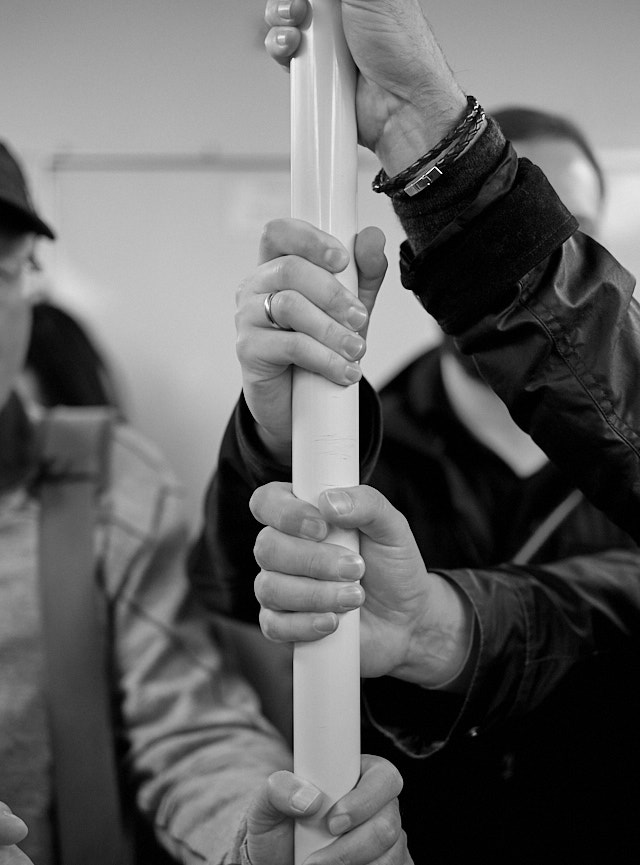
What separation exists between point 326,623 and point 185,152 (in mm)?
1032

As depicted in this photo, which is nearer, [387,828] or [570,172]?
[387,828]

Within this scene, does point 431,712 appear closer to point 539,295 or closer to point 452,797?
point 452,797

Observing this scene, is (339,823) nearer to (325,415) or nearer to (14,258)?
(325,415)

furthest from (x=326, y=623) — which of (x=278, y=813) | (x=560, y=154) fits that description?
(x=560, y=154)

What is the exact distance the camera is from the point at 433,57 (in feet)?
1.54

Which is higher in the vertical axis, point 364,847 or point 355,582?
point 355,582

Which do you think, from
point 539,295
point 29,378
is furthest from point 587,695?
point 29,378

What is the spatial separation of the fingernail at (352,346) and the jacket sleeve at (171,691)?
1.60ft

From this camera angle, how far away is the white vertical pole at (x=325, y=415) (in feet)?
1.47

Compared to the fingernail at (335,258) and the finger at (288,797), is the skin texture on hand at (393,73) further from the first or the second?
the finger at (288,797)

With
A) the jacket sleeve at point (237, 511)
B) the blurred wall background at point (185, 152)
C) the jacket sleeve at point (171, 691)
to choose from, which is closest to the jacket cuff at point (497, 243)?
the jacket sleeve at point (237, 511)

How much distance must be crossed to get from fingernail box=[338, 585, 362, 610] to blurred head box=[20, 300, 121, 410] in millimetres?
876

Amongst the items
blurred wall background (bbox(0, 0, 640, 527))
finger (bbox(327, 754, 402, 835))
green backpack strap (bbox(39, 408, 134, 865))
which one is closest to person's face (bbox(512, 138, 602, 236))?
blurred wall background (bbox(0, 0, 640, 527))

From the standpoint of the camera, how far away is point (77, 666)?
2.82 ft
